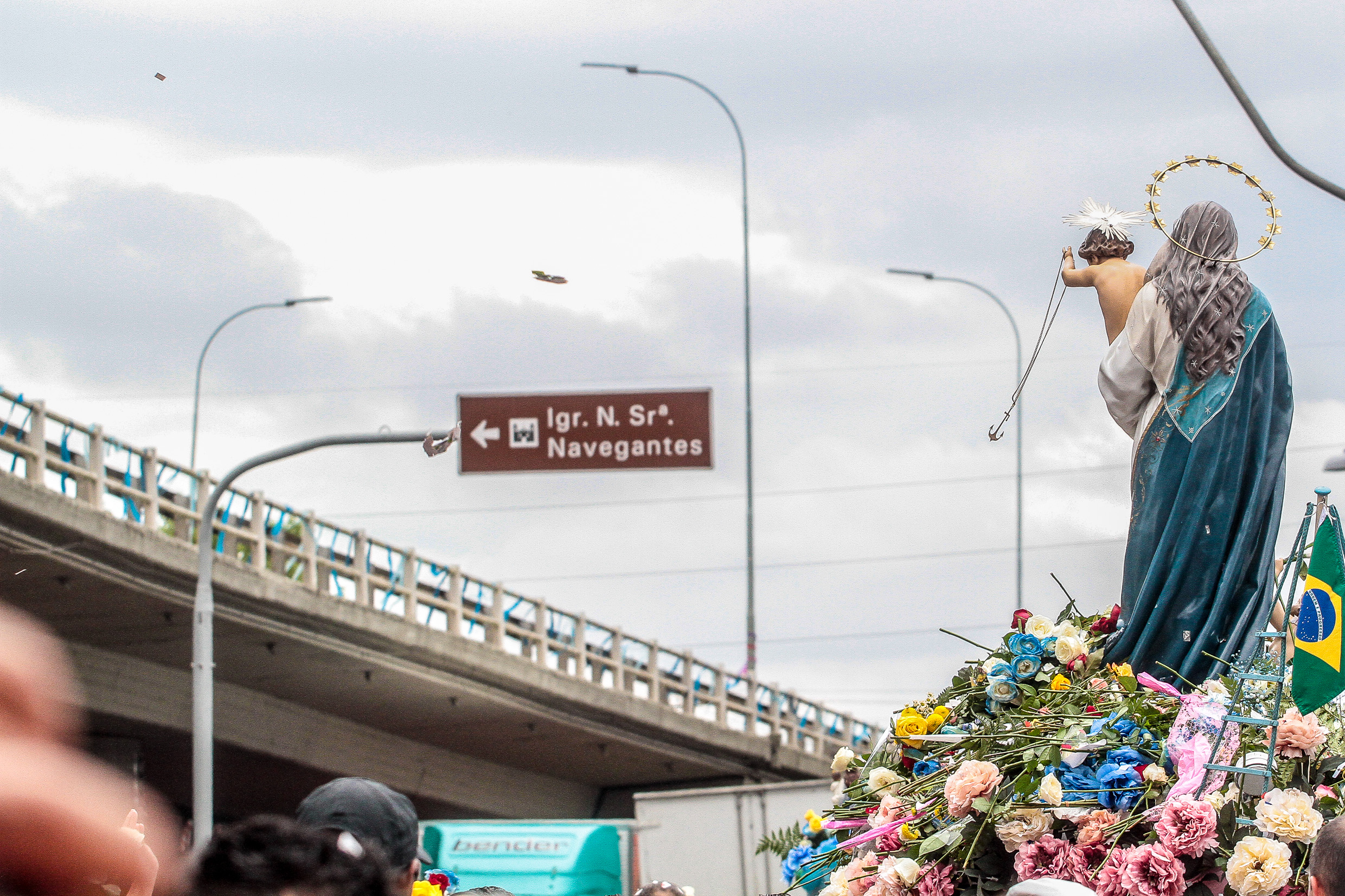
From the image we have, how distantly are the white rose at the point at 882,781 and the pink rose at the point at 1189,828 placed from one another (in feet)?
4.98

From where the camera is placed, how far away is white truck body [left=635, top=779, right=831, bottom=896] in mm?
21172

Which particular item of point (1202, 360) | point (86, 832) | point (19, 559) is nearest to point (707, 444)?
point (1202, 360)

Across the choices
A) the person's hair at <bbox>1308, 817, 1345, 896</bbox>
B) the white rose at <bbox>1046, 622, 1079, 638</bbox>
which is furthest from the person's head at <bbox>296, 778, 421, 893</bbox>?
the white rose at <bbox>1046, 622, 1079, 638</bbox>

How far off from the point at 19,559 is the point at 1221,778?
731 inches

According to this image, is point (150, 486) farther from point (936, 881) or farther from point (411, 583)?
point (936, 881)

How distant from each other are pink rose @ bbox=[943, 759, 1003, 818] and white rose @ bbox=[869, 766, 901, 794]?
81 centimetres

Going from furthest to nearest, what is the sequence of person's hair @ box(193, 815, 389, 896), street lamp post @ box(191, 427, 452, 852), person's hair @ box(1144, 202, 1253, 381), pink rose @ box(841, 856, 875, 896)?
street lamp post @ box(191, 427, 452, 852) → person's hair @ box(1144, 202, 1253, 381) → pink rose @ box(841, 856, 875, 896) → person's hair @ box(193, 815, 389, 896)

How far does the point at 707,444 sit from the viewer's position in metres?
14.4

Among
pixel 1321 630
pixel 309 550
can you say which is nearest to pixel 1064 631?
pixel 1321 630

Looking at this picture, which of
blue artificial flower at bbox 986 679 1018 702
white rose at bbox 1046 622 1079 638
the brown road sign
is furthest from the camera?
the brown road sign

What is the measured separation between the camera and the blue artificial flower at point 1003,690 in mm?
7266

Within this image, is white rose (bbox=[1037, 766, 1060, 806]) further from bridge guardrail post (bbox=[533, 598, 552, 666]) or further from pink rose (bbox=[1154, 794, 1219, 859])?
bridge guardrail post (bbox=[533, 598, 552, 666])

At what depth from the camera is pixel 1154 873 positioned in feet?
19.4

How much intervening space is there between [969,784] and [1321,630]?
4.62 ft
